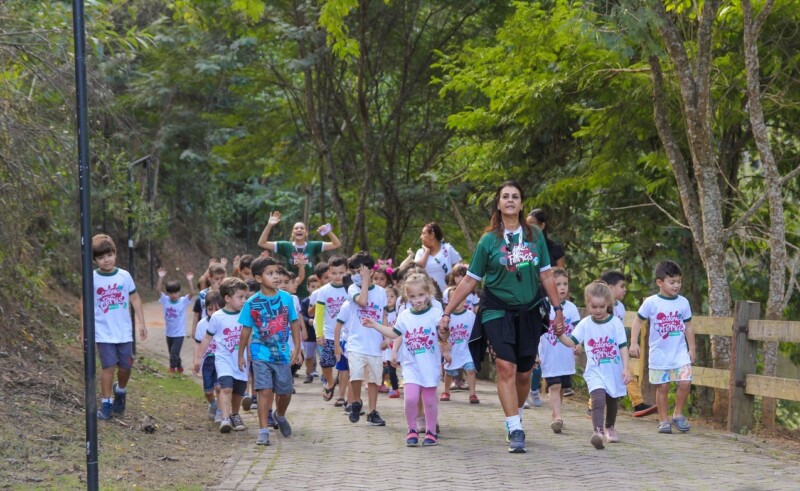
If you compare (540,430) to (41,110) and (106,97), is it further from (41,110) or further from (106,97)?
(41,110)

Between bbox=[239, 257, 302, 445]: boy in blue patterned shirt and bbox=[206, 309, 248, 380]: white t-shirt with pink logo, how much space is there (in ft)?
2.64

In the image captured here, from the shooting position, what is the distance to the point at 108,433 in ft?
33.1

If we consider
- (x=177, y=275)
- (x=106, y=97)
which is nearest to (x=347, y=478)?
(x=106, y=97)

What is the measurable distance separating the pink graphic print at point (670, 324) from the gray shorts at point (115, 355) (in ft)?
17.2

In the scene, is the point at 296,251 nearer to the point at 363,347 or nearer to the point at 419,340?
the point at 363,347

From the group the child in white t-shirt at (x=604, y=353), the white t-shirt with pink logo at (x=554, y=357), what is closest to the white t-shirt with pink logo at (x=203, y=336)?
the white t-shirt with pink logo at (x=554, y=357)

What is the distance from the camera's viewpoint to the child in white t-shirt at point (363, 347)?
11641 mm

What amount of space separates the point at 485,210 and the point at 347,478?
53.0ft

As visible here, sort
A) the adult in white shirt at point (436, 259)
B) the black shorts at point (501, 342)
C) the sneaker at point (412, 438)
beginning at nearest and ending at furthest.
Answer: the black shorts at point (501, 342), the sneaker at point (412, 438), the adult in white shirt at point (436, 259)

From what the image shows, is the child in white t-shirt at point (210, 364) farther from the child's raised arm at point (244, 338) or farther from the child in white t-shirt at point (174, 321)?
the child in white t-shirt at point (174, 321)

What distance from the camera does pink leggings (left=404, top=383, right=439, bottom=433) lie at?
10.1m

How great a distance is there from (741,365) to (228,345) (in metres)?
5.24

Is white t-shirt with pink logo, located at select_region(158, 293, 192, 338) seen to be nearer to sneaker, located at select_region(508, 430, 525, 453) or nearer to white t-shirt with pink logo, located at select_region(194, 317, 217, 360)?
white t-shirt with pink logo, located at select_region(194, 317, 217, 360)

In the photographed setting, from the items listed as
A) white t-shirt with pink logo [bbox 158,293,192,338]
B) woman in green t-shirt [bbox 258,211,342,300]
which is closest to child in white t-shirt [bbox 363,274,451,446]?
woman in green t-shirt [bbox 258,211,342,300]
